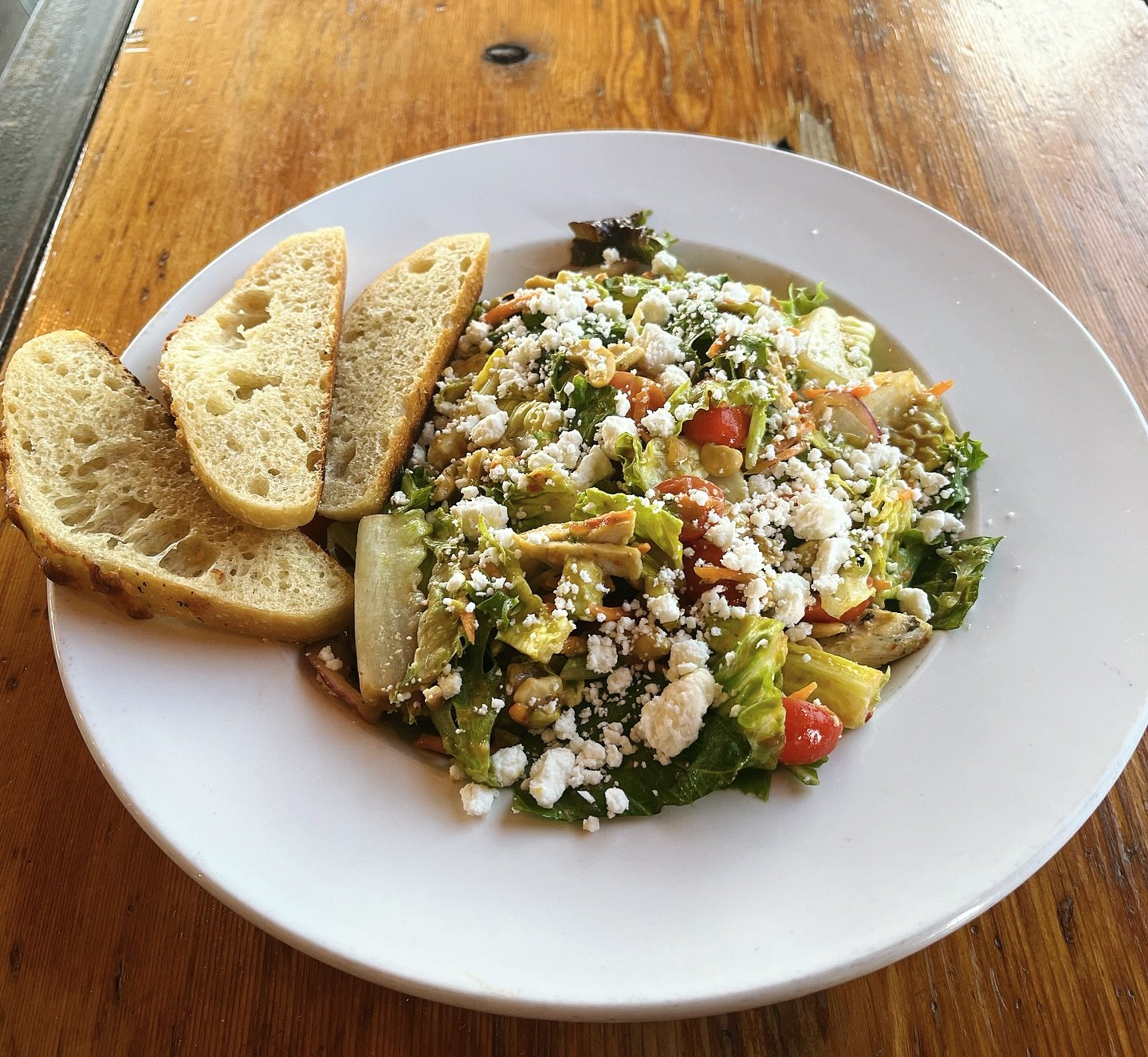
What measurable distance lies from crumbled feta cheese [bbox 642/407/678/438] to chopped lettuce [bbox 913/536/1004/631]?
805 mm

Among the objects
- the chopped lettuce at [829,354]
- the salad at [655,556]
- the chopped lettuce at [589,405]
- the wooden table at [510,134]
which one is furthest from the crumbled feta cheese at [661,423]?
the wooden table at [510,134]

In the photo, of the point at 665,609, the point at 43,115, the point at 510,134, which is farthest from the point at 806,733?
the point at 43,115

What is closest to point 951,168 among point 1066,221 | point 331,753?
point 1066,221

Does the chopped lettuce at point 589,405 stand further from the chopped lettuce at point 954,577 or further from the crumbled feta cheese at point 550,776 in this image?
the chopped lettuce at point 954,577

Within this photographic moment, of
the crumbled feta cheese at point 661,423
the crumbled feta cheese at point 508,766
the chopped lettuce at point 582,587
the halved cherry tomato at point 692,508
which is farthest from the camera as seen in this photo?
the crumbled feta cheese at point 661,423

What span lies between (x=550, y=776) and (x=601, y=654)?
31 cm

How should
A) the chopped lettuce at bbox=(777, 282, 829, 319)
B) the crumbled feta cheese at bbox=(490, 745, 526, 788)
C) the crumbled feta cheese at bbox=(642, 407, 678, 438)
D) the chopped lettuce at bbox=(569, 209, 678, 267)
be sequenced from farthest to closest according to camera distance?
the chopped lettuce at bbox=(569, 209, 678, 267), the chopped lettuce at bbox=(777, 282, 829, 319), the crumbled feta cheese at bbox=(642, 407, 678, 438), the crumbled feta cheese at bbox=(490, 745, 526, 788)

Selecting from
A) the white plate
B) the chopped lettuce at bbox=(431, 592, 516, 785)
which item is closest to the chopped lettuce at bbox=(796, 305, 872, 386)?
the white plate

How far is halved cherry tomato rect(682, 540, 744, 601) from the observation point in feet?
6.86

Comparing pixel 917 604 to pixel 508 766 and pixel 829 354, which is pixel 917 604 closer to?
pixel 829 354

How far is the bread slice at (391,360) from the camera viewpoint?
2.49 meters

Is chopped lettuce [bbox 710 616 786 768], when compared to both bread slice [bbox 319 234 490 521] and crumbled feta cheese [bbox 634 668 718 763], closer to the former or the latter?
crumbled feta cheese [bbox 634 668 718 763]

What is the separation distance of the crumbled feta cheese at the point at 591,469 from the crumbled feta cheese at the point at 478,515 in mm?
214

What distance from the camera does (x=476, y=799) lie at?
6.13 ft
